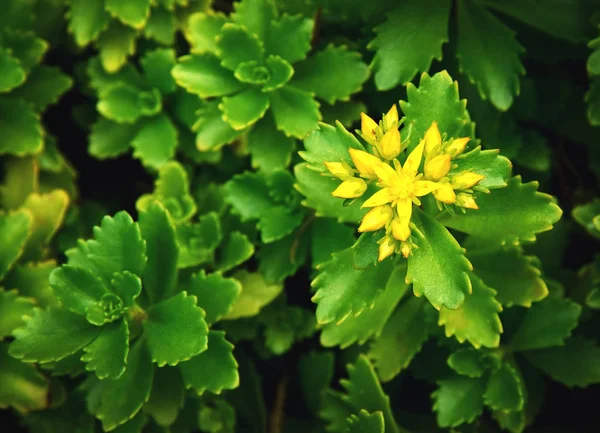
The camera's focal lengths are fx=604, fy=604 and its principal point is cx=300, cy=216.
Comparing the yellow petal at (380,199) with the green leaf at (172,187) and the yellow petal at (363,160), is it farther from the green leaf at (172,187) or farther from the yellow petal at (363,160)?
the green leaf at (172,187)

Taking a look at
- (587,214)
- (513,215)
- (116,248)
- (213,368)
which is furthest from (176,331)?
(587,214)

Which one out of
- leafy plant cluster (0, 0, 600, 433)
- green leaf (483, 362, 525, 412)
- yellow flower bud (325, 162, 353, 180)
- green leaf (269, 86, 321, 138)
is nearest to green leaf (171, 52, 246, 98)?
leafy plant cluster (0, 0, 600, 433)

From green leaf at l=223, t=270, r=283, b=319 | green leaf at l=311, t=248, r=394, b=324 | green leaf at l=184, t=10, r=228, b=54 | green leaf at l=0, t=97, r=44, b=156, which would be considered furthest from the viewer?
green leaf at l=0, t=97, r=44, b=156

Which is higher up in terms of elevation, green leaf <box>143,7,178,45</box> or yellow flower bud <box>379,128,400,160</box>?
yellow flower bud <box>379,128,400,160</box>

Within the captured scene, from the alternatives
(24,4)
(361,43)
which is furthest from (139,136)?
(361,43)

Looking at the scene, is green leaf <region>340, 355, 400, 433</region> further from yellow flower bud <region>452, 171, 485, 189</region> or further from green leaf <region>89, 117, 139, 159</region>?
green leaf <region>89, 117, 139, 159</region>

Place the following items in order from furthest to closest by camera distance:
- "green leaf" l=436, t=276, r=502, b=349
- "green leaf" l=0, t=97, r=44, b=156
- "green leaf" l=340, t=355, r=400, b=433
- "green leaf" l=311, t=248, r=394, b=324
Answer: "green leaf" l=0, t=97, r=44, b=156, "green leaf" l=340, t=355, r=400, b=433, "green leaf" l=436, t=276, r=502, b=349, "green leaf" l=311, t=248, r=394, b=324

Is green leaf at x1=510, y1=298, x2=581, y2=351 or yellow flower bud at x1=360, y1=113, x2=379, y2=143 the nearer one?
yellow flower bud at x1=360, y1=113, x2=379, y2=143

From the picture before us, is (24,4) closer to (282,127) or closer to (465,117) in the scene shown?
(282,127)
